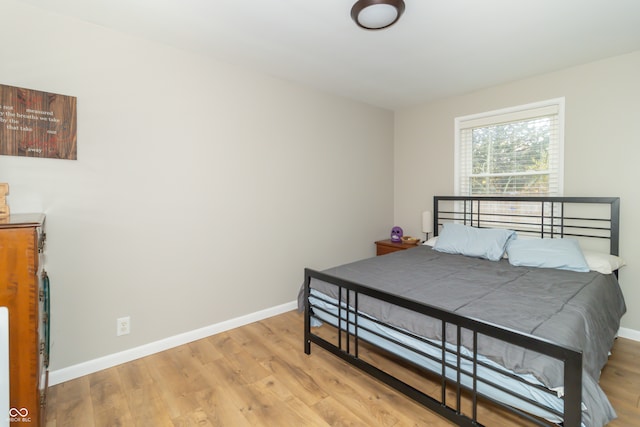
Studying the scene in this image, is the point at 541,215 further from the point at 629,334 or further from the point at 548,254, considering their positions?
the point at 629,334

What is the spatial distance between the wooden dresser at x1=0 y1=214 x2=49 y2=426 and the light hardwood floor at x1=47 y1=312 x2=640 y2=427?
0.44m

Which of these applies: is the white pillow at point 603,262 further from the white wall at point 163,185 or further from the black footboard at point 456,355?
the white wall at point 163,185

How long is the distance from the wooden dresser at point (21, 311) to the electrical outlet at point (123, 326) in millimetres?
893

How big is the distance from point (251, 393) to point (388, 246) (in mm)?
2428

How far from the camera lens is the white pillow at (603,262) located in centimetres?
243

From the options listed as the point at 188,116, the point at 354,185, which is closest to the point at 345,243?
the point at 354,185

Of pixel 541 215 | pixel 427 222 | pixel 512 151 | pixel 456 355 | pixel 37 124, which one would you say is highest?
pixel 512 151

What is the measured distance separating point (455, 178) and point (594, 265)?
5.32 feet

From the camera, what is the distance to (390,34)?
2287mm

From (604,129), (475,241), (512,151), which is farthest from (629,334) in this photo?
(512,151)

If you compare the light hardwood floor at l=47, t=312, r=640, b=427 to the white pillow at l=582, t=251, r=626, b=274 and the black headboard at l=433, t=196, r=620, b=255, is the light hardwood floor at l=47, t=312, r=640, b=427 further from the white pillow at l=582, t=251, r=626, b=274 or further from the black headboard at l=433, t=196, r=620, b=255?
the black headboard at l=433, t=196, r=620, b=255

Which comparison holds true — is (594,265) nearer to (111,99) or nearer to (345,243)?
(345,243)

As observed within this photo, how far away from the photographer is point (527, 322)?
1536 mm

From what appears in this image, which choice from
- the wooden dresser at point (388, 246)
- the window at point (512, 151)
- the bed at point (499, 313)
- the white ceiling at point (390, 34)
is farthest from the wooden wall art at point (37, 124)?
the window at point (512, 151)
